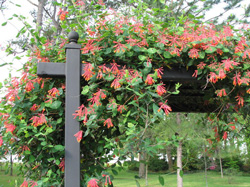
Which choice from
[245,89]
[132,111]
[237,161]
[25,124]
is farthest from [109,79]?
[237,161]

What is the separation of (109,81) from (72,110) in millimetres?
311

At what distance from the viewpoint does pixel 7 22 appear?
6.25ft

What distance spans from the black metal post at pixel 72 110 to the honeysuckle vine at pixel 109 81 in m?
0.05

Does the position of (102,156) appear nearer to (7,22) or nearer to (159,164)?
(7,22)

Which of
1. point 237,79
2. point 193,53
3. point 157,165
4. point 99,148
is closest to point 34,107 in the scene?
point 99,148

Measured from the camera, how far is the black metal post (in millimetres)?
1587

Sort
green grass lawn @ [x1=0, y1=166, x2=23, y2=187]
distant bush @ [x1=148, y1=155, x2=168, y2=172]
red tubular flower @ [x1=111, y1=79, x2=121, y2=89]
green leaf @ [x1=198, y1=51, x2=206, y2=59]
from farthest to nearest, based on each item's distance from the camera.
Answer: distant bush @ [x1=148, y1=155, x2=168, y2=172] < green grass lawn @ [x1=0, y1=166, x2=23, y2=187] < green leaf @ [x1=198, y1=51, x2=206, y2=59] < red tubular flower @ [x1=111, y1=79, x2=121, y2=89]

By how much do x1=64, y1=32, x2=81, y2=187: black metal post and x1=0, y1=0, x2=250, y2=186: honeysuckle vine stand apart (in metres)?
0.05

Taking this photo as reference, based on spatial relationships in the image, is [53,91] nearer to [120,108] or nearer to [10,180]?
[120,108]

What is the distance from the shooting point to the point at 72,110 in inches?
65.3

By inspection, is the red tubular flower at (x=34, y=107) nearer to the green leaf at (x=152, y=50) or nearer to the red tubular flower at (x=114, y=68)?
the red tubular flower at (x=114, y=68)

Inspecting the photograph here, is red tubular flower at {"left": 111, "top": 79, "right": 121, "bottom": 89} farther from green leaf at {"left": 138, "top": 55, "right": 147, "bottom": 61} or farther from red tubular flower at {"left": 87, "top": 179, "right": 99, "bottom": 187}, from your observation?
red tubular flower at {"left": 87, "top": 179, "right": 99, "bottom": 187}

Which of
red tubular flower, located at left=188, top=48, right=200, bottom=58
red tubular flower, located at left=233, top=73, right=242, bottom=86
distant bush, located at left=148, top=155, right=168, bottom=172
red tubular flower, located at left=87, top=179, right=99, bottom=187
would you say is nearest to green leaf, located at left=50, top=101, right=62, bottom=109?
red tubular flower, located at left=87, top=179, right=99, bottom=187

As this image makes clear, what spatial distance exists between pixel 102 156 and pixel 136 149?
12.7 inches
